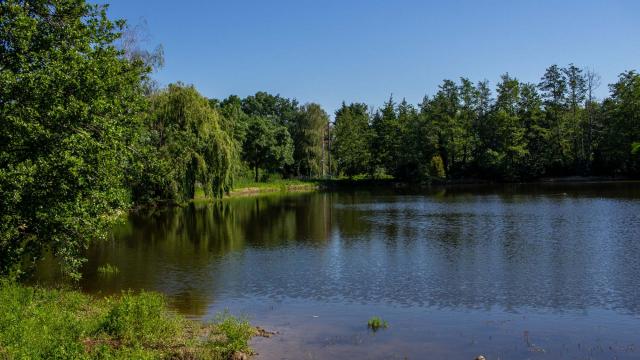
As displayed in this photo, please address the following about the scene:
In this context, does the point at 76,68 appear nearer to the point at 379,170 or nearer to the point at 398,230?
the point at 398,230

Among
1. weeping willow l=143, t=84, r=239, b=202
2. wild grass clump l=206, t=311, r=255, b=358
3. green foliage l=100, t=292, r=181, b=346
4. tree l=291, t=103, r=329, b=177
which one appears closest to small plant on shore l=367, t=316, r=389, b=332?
wild grass clump l=206, t=311, r=255, b=358

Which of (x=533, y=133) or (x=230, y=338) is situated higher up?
(x=533, y=133)

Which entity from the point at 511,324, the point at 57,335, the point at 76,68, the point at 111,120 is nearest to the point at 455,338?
the point at 511,324

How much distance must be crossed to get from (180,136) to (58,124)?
1182 inches

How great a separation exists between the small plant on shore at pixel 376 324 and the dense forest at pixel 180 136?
728 cm

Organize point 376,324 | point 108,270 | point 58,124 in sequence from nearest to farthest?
point 58,124 < point 376,324 < point 108,270

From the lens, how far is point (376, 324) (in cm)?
1432

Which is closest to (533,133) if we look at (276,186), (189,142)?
(276,186)

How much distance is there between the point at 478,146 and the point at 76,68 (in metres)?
78.2

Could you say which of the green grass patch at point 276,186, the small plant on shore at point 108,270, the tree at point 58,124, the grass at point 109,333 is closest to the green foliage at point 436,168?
the green grass patch at point 276,186

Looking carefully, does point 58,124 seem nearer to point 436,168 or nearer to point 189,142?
point 189,142

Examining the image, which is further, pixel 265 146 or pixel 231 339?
pixel 265 146

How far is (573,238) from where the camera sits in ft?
91.6

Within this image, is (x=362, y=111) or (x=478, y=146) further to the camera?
(x=362, y=111)
